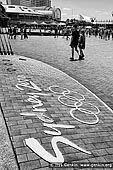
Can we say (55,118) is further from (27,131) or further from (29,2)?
(29,2)

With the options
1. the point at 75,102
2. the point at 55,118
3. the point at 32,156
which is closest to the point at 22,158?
the point at 32,156

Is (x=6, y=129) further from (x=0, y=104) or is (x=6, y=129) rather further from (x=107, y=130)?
(x=107, y=130)

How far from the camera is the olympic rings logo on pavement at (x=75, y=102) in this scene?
475 centimetres

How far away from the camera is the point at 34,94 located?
18.7ft

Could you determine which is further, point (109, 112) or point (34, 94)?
point (34, 94)

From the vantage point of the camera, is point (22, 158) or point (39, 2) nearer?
point (22, 158)

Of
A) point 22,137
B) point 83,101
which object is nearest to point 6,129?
point 22,137

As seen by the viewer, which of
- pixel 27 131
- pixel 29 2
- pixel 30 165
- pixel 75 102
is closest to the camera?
pixel 30 165

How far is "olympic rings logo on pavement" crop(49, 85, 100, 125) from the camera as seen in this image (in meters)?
4.75

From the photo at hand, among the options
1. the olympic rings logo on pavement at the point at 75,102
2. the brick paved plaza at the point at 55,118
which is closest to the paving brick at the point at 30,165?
the brick paved plaza at the point at 55,118

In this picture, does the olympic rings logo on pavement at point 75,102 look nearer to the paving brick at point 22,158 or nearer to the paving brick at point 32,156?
the paving brick at point 32,156

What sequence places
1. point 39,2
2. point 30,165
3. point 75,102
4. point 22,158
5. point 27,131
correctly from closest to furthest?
point 30,165 < point 22,158 < point 27,131 < point 75,102 < point 39,2

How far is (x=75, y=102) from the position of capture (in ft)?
17.9

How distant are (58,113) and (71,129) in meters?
0.76
